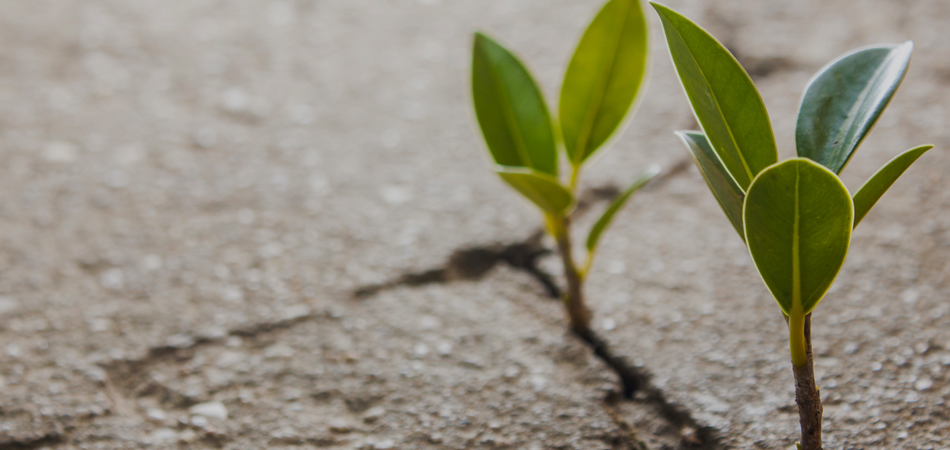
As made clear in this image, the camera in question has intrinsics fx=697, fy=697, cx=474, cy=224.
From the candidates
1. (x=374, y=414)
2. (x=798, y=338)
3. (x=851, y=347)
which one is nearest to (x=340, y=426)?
(x=374, y=414)


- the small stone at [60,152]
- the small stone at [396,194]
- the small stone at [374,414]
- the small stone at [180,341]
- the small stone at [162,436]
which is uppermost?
the small stone at [60,152]

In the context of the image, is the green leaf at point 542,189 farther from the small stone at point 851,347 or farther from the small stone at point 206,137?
the small stone at point 206,137

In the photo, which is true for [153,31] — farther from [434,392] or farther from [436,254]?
[434,392]

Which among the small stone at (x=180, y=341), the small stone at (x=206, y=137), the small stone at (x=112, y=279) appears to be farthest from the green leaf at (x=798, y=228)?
the small stone at (x=206, y=137)

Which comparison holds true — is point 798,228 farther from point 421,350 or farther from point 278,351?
point 278,351

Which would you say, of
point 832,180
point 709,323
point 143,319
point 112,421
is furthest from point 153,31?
point 832,180

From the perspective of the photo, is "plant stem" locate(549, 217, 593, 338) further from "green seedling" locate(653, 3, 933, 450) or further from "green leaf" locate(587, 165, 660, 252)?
"green seedling" locate(653, 3, 933, 450)

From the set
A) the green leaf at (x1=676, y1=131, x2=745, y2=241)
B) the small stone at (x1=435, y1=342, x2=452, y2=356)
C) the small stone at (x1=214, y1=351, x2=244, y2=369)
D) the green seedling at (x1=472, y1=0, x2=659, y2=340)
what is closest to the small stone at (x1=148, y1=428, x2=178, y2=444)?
the small stone at (x1=214, y1=351, x2=244, y2=369)
